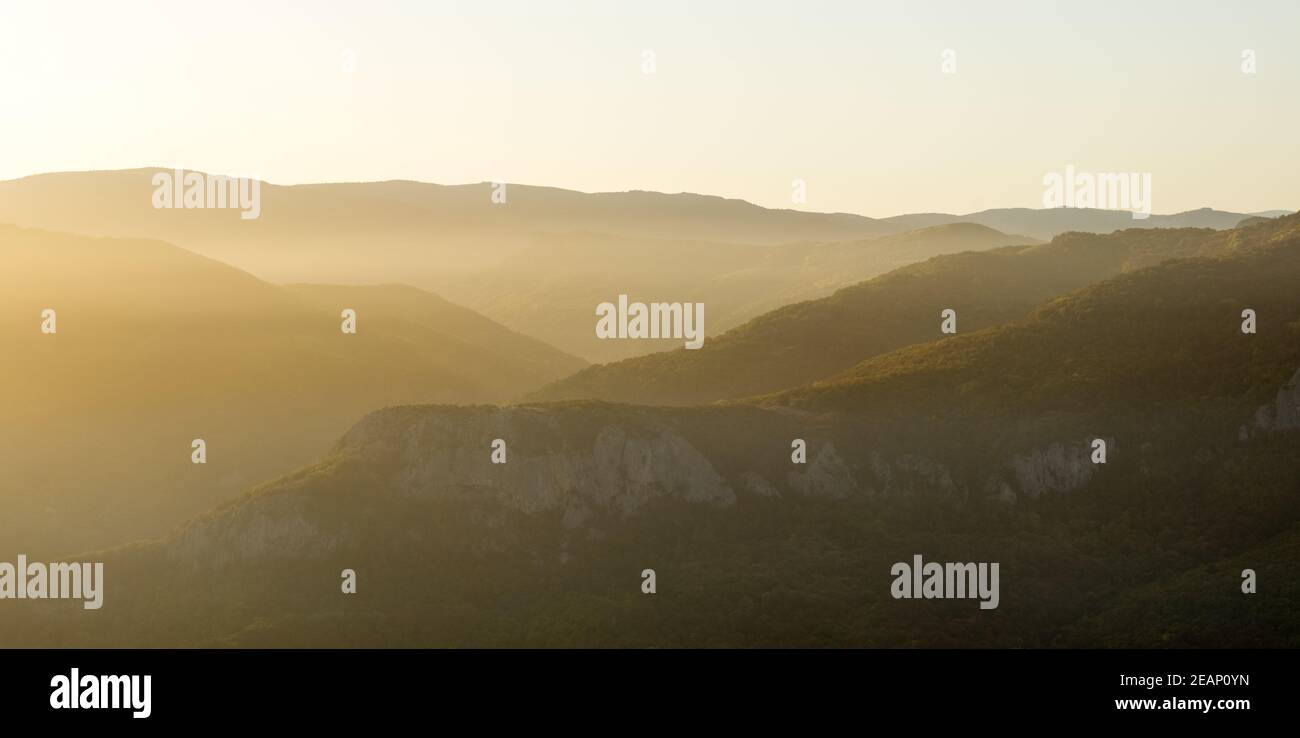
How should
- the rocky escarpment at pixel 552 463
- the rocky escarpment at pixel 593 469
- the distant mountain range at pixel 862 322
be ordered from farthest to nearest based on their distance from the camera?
the distant mountain range at pixel 862 322 < the rocky escarpment at pixel 552 463 < the rocky escarpment at pixel 593 469

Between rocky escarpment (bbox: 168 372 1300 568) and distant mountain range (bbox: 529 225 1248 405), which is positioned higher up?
distant mountain range (bbox: 529 225 1248 405)

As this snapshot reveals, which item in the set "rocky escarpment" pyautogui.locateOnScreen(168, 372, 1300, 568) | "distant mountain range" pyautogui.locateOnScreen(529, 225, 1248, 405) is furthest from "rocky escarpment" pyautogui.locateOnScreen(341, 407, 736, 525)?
"distant mountain range" pyautogui.locateOnScreen(529, 225, 1248, 405)

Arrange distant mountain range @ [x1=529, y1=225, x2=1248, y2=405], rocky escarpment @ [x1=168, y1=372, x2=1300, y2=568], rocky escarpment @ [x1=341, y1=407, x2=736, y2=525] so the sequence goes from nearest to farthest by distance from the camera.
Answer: rocky escarpment @ [x1=168, y1=372, x2=1300, y2=568]
rocky escarpment @ [x1=341, y1=407, x2=736, y2=525]
distant mountain range @ [x1=529, y1=225, x2=1248, y2=405]

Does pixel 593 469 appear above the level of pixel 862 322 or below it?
below

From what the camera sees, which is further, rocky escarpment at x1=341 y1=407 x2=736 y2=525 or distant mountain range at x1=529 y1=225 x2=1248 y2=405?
distant mountain range at x1=529 y1=225 x2=1248 y2=405

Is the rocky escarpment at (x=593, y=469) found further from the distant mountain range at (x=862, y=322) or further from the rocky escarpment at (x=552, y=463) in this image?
the distant mountain range at (x=862, y=322)

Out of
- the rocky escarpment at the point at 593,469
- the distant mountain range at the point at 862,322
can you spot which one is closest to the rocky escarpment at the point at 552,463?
the rocky escarpment at the point at 593,469

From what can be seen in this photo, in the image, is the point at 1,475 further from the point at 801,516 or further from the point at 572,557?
the point at 801,516

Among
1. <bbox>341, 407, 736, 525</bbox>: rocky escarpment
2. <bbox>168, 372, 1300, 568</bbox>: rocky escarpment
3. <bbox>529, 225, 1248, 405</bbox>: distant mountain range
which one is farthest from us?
<bbox>529, 225, 1248, 405</bbox>: distant mountain range

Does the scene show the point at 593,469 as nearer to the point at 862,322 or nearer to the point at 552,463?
A: the point at 552,463

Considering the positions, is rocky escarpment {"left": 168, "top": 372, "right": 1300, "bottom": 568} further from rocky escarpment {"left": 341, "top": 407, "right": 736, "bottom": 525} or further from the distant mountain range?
the distant mountain range

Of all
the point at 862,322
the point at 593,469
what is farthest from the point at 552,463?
the point at 862,322
